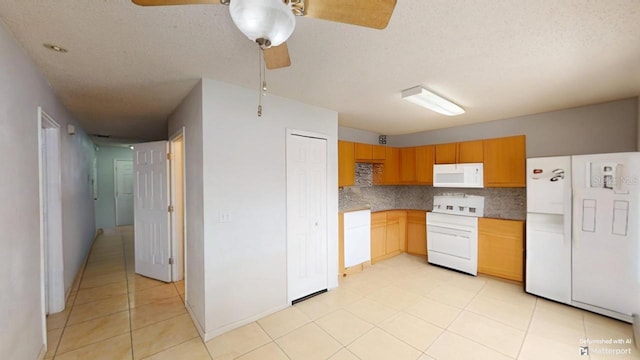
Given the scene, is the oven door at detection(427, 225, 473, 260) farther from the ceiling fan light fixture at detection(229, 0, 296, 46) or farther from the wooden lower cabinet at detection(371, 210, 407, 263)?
the ceiling fan light fixture at detection(229, 0, 296, 46)

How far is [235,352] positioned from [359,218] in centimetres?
243

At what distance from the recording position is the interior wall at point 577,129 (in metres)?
2.84

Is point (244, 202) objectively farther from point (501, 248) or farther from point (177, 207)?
point (501, 248)

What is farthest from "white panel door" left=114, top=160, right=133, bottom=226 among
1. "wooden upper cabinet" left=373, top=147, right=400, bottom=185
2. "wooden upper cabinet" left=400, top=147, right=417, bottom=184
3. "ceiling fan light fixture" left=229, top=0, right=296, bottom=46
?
"ceiling fan light fixture" left=229, top=0, right=296, bottom=46

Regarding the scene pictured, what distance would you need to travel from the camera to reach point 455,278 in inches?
144

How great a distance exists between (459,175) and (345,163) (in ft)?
5.95

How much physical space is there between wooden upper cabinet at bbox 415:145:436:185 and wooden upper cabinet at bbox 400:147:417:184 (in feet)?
0.28

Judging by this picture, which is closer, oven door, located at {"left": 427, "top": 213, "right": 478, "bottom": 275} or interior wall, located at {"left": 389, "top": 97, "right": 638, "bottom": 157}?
interior wall, located at {"left": 389, "top": 97, "right": 638, "bottom": 157}

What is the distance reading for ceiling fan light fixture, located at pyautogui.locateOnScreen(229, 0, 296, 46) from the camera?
0.81 meters

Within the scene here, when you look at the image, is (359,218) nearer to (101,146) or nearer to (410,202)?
(410,202)

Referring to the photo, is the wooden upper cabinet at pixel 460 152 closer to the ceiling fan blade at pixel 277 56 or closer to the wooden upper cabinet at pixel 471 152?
the wooden upper cabinet at pixel 471 152

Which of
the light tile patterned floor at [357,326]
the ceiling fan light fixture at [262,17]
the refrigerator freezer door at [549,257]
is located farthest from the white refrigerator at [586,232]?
the ceiling fan light fixture at [262,17]

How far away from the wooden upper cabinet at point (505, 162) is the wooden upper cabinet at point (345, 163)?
202cm

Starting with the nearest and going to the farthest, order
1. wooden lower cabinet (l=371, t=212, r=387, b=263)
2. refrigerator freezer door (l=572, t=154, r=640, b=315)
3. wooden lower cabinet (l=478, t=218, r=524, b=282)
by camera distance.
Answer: refrigerator freezer door (l=572, t=154, r=640, b=315)
wooden lower cabinet (l=478, t=218, r=524, b=282)
wooden lower cabinet (l=371, t=212, r=387, b=263)
